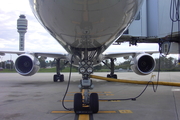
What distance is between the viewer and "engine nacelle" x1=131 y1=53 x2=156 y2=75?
8383 mm

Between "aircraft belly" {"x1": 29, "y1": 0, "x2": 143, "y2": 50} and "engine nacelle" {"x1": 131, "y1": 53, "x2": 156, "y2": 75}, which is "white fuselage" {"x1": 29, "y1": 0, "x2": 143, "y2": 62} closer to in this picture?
"aircraft belly" {"x1": 29, "y1": 0, "x2": 143, "y2": 50}

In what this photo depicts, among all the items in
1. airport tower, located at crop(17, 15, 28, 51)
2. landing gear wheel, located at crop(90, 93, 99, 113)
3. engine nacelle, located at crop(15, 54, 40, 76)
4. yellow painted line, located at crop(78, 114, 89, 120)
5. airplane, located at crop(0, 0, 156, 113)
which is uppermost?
airport tower, located at crop(17, 15, 28, 51)

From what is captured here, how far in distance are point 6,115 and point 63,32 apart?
2.54 m

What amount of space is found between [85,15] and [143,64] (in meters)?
7.03

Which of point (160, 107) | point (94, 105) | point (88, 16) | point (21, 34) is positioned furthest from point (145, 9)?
point (21, 34)

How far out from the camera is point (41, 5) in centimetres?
249

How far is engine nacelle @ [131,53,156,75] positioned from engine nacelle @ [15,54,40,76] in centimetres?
497

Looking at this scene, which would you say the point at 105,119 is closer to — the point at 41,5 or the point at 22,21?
the point at 41,5

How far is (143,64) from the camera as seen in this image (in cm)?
889

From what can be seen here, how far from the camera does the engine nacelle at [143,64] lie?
838 cm

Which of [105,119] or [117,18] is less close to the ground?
[117,18]

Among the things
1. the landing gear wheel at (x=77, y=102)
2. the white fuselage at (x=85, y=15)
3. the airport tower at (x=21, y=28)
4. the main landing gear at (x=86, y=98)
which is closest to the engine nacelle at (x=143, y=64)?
the main landing gear at (x=86, y=98)

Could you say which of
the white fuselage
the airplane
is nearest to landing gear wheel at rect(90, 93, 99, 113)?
the airplane

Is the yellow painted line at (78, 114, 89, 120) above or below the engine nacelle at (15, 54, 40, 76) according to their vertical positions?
below
